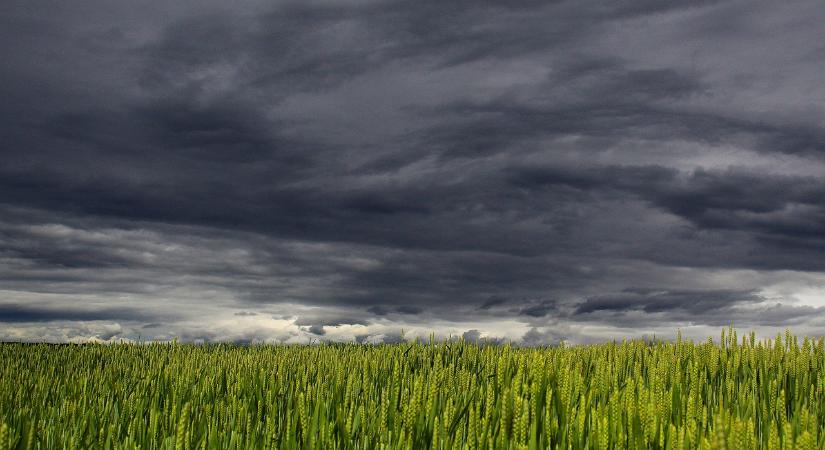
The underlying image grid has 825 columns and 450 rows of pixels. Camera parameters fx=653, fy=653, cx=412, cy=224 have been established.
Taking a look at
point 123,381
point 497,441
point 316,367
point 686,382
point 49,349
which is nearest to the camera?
point 497,441

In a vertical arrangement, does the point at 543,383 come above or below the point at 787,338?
below

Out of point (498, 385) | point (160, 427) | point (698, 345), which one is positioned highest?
point (698, 345)

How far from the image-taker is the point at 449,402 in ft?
18.8

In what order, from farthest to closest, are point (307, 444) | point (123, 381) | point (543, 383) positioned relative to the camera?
point (123, 381) → point (543, 383) → point (307, 444)

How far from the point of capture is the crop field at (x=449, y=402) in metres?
4.84

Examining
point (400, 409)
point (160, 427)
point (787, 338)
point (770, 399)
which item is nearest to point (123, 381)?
point (160, 427)

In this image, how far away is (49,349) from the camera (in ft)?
68.1

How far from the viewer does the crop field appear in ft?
15.9

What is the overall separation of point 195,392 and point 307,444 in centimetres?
505

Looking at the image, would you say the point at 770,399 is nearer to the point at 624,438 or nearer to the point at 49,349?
the point at 624,438

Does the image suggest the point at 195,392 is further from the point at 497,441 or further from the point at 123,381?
the point at 497,441

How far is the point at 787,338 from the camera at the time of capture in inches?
468

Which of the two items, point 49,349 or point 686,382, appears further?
point 49,349

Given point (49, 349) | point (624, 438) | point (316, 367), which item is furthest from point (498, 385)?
point (49, 349)
